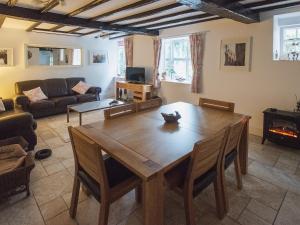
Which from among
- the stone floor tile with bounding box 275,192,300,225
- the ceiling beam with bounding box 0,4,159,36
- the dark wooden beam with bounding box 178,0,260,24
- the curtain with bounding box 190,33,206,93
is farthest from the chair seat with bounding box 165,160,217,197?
the ceiling beam with bounding box 0,4,159,36

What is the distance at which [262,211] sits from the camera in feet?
6.20

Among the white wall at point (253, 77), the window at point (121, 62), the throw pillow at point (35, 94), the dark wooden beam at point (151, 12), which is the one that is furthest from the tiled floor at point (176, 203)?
the window at point (121, 62)

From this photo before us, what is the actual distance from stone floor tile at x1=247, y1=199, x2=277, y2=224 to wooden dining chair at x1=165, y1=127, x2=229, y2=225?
13.1 inches

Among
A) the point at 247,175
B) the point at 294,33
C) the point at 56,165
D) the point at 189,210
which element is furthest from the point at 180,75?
the point at 189,210

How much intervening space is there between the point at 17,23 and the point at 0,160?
3.77m

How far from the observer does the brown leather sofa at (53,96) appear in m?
4.66

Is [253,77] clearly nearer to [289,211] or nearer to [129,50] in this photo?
[289,211]

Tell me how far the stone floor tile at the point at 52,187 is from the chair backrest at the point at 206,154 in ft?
4.72

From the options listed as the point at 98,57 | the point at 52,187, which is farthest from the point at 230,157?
the point at 98,57

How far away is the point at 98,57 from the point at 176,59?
2817 millimetres

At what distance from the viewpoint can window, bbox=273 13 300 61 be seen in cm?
346

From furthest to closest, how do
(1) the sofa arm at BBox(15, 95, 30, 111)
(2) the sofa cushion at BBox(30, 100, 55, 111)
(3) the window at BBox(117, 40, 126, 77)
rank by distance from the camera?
1. (3) the window at BBox(117, 40, 126, 77)
2. (2) the sofa cushion at BBox(30, 100, 55, 111)
3. (1) the sofa arm at BBox(15, 95, 30, 111)

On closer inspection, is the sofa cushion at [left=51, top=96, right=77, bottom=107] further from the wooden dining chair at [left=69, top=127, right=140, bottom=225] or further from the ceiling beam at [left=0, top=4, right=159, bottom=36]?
the wooden dining chair at [left=69, top=127, right=140, bottom=225]

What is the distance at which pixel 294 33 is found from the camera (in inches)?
138
